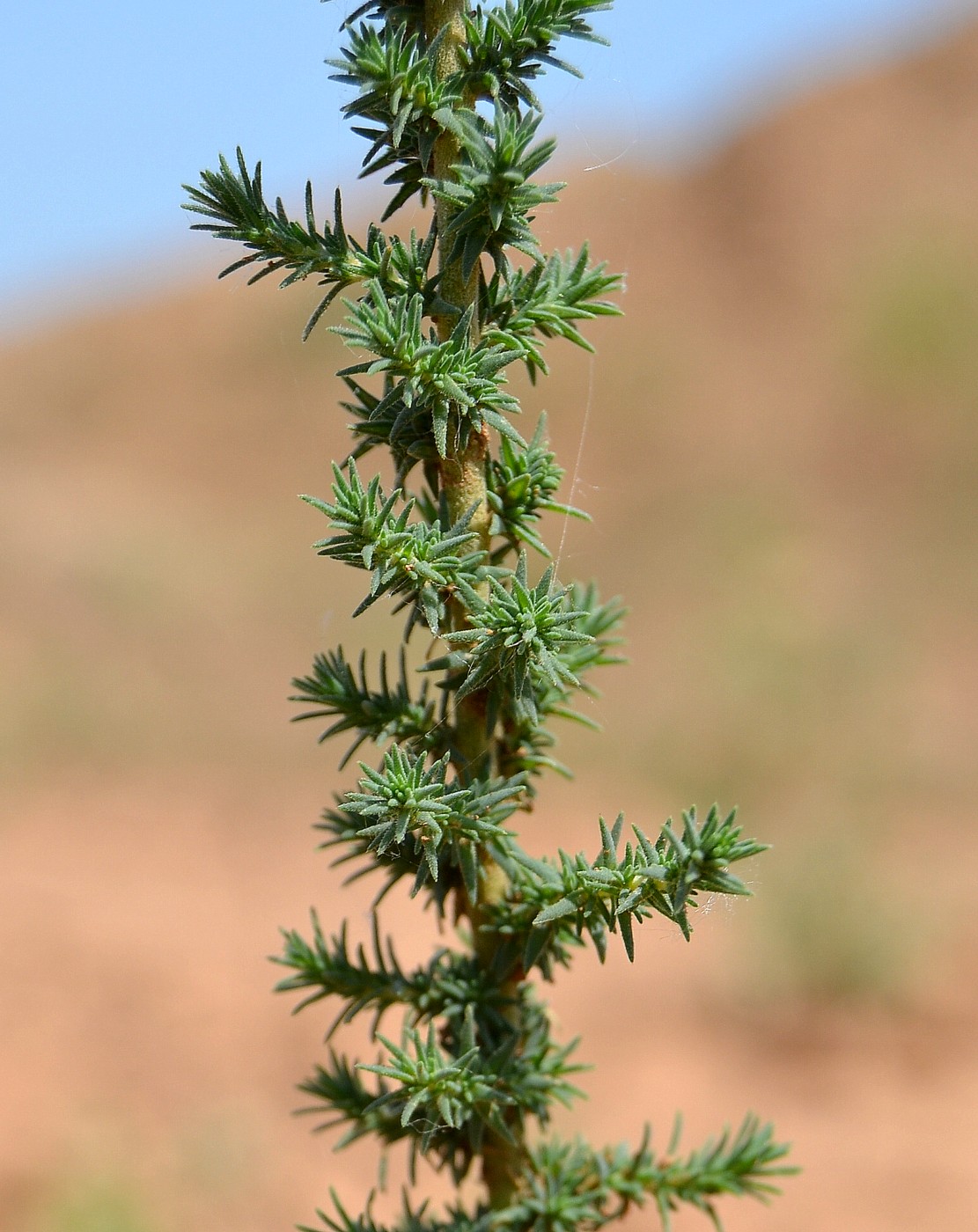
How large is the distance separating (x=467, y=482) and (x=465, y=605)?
0.53 ft


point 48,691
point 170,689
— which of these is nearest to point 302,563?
point 170,689

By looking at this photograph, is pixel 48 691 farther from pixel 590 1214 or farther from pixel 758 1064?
pixel 590 1214

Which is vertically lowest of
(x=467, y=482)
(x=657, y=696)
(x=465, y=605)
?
(x=465, y=605)

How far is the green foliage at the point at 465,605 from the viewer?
1251mm

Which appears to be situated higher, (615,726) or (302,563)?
(302,563)

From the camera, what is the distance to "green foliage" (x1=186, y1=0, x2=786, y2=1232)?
125 centimetres

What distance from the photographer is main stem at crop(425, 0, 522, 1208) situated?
4.32 ft

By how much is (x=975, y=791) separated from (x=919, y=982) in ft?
11.1

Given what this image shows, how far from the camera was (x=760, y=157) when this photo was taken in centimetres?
2531

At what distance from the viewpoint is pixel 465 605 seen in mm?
1344

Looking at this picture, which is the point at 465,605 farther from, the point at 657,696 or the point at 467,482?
the point at 657,696

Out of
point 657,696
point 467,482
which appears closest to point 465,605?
point 467,482

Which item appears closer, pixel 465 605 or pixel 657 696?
pixel 465 605

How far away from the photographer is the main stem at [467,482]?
1317 mm
